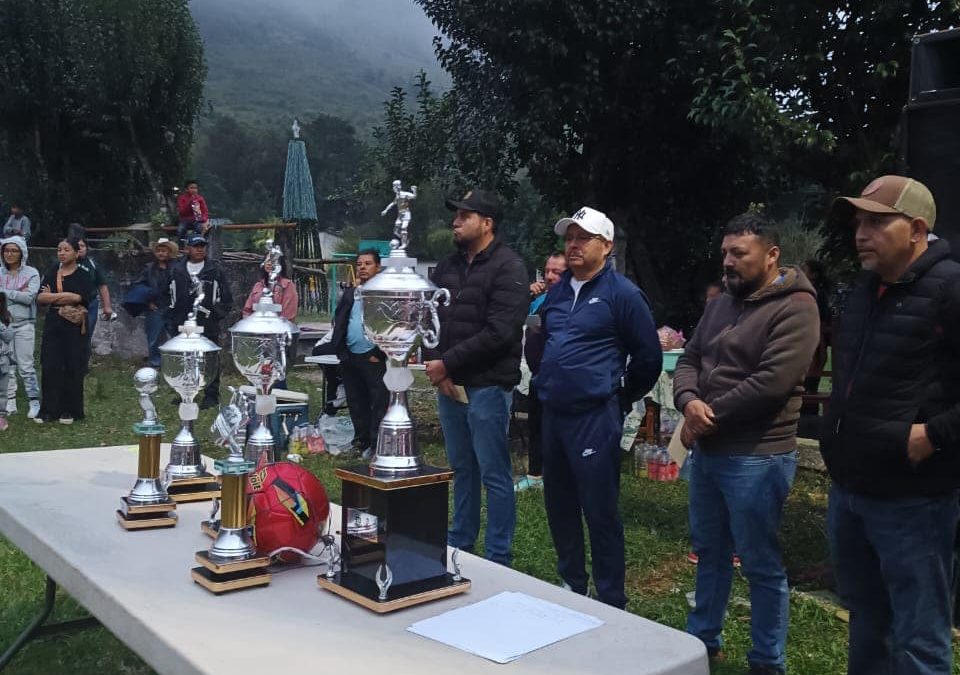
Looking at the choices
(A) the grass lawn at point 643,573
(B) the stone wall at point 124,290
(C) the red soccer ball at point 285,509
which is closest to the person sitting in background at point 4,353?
(A) the grass lawn at point 643,573

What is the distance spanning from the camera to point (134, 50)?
25297 mm

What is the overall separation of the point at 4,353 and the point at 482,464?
622cm

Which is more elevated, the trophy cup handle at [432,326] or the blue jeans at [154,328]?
the trophy cup handle at [432,326]

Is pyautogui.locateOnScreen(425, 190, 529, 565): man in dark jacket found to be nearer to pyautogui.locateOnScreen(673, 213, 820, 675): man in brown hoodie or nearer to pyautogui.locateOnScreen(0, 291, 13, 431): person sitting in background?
pyautogui.locateOnScreen(673, 213, 820, 675): man in brown hoodie

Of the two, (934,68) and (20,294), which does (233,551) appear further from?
(20,294)

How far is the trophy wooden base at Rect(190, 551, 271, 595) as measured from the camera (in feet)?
6.90

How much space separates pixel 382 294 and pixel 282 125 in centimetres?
9581

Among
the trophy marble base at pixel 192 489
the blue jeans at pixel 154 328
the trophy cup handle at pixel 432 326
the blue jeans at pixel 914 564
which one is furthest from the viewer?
the blue jeans at pixel 154 328

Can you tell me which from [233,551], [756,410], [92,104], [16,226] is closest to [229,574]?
[233,551]

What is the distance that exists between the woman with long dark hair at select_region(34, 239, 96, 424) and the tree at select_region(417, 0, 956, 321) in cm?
585

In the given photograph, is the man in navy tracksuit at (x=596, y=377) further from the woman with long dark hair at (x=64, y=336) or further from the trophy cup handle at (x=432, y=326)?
the woman with long dark hair at (x=64, y=336)

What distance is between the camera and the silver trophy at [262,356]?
240cm

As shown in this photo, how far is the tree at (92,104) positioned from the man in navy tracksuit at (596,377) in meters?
23.7

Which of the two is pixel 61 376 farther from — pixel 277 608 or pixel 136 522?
pixel 277 608
